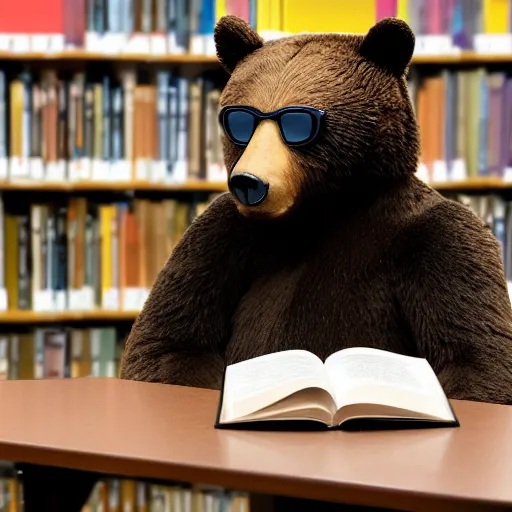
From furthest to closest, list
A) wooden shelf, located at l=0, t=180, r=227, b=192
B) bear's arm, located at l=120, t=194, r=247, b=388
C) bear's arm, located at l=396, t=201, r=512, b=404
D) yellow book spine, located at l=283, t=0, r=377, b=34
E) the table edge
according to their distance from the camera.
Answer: wooden shelf, located at l=0, t=180, r=227, b=192
yellow book spine, located at l=283, t=0, r=377, b=34
bear's arm, located at l=120, t=194, r=247, b=388
bear's arm, located at l=396, t=201, r=512, b=404
the table edge

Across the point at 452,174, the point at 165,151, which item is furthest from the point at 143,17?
the point at 452,174

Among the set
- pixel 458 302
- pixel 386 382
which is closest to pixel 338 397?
pixel 386 382

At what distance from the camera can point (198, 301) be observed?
1.10 meters

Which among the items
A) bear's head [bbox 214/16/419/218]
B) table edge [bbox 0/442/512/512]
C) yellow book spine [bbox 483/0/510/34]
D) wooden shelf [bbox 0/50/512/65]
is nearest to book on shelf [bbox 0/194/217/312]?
wooden shelf [bbox 0/50/512/65]

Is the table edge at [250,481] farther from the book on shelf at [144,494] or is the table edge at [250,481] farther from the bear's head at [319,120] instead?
the bear's head at [319,120]

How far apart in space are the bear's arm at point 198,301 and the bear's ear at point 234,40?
21cm

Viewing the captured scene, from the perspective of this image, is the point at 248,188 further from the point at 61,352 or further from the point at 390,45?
the point at 61,352

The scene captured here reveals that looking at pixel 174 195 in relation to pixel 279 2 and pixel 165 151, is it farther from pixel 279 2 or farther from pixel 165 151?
pixel 279 2

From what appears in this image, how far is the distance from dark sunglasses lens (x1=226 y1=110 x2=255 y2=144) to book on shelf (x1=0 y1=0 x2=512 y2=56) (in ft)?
2.77

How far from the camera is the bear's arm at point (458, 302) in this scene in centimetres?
93

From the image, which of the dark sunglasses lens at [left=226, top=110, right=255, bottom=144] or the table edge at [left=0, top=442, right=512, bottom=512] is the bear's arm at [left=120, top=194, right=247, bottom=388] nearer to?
the dark sunglasses lens at [left=226, top=110, right=255, bottom=144]

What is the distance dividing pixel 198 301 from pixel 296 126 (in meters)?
0.27

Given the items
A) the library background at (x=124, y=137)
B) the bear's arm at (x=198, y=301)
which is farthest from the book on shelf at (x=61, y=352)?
the bear's arm at (x=198, y=301)

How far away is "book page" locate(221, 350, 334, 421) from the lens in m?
0.74
